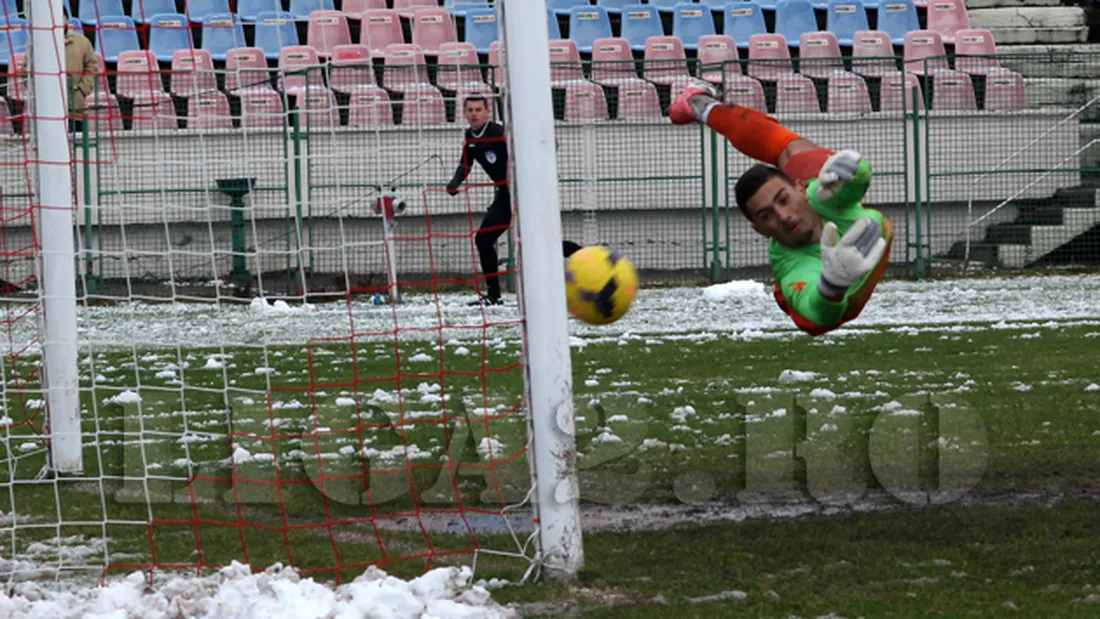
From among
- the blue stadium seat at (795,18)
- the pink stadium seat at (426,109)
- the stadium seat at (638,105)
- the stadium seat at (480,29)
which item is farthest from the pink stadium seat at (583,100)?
the blue stadium seat at (795,18)

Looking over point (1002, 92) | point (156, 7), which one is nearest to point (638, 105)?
point (1002, 92)

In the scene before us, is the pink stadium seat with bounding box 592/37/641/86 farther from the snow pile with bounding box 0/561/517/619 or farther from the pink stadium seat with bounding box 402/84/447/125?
the snow pile with bounding box 0/561/517/619

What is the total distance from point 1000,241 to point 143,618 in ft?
54.2

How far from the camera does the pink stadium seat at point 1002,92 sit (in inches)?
757

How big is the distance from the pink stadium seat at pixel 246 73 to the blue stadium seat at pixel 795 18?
7.93 meters

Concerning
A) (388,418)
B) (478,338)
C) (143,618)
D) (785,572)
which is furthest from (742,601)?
(478,338)

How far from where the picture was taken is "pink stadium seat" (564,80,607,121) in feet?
60.1

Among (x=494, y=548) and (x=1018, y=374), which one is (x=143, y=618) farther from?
(x=1018, y=374)

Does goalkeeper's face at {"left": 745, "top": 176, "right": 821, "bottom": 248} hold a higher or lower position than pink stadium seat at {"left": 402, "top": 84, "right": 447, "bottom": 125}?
lower

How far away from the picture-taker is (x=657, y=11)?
21250 millimetres

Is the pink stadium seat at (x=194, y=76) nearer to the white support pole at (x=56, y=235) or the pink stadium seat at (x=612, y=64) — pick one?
the pink stadium seat at (x=612, y=64)

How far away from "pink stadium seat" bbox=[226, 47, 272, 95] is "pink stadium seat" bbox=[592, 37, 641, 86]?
401 cm

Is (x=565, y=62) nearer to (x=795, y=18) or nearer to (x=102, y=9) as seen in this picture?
(x=795, y=18)

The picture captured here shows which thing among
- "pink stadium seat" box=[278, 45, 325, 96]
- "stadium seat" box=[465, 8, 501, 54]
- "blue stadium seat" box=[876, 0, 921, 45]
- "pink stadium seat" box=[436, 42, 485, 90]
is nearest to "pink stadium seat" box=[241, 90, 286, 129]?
"pink stadium seat" box=[278, 45, 325, 96]
